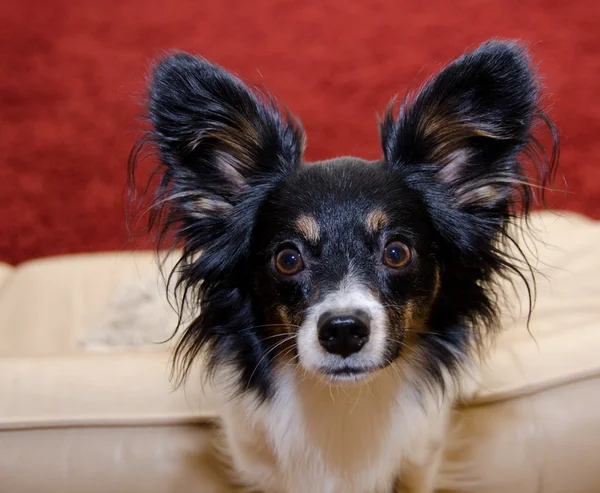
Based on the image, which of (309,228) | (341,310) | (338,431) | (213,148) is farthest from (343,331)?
(213,148)

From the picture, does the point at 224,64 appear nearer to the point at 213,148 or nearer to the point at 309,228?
the point at 213,148

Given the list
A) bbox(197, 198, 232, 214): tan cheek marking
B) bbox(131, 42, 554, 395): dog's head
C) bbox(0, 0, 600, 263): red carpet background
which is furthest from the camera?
bbox(0, 0, 600, 263): red carpet background

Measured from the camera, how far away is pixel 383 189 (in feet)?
5.73

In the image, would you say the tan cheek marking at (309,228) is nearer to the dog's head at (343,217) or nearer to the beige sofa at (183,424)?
the dog's head at (343,217)

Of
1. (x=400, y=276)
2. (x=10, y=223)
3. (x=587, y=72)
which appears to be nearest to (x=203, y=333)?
(x=400, y=276)

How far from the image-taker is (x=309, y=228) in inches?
67.1

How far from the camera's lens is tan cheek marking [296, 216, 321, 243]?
5.56 feet

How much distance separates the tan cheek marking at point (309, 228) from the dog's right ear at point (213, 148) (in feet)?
0.63

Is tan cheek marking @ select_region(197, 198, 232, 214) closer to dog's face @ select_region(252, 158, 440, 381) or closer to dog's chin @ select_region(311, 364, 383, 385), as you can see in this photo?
dog's face @ select_region(252, 158, 440, 381)

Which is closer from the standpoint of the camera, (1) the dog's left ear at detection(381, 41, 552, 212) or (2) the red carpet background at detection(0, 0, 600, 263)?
(1) the dog's left ear at detection(381, 41, 552, 212)

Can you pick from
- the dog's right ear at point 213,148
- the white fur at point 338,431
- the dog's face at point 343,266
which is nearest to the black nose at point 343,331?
the dog's face at point 343,266

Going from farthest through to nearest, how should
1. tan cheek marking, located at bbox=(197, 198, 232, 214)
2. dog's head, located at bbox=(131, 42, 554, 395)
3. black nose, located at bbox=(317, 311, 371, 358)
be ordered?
tan cheek marking, located at bbox=(197, 198, 232, 214) → dog's head, located at bbox=(131, 42, 554, 395) → black nose, located at bbox=(317, 311, 371, 358)

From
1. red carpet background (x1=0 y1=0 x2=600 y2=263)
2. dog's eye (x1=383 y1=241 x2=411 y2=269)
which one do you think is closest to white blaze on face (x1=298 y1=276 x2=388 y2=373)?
dog's eye (x1=383 y1=241 x2=411 y2=269)

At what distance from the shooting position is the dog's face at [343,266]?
1558 millimetres
